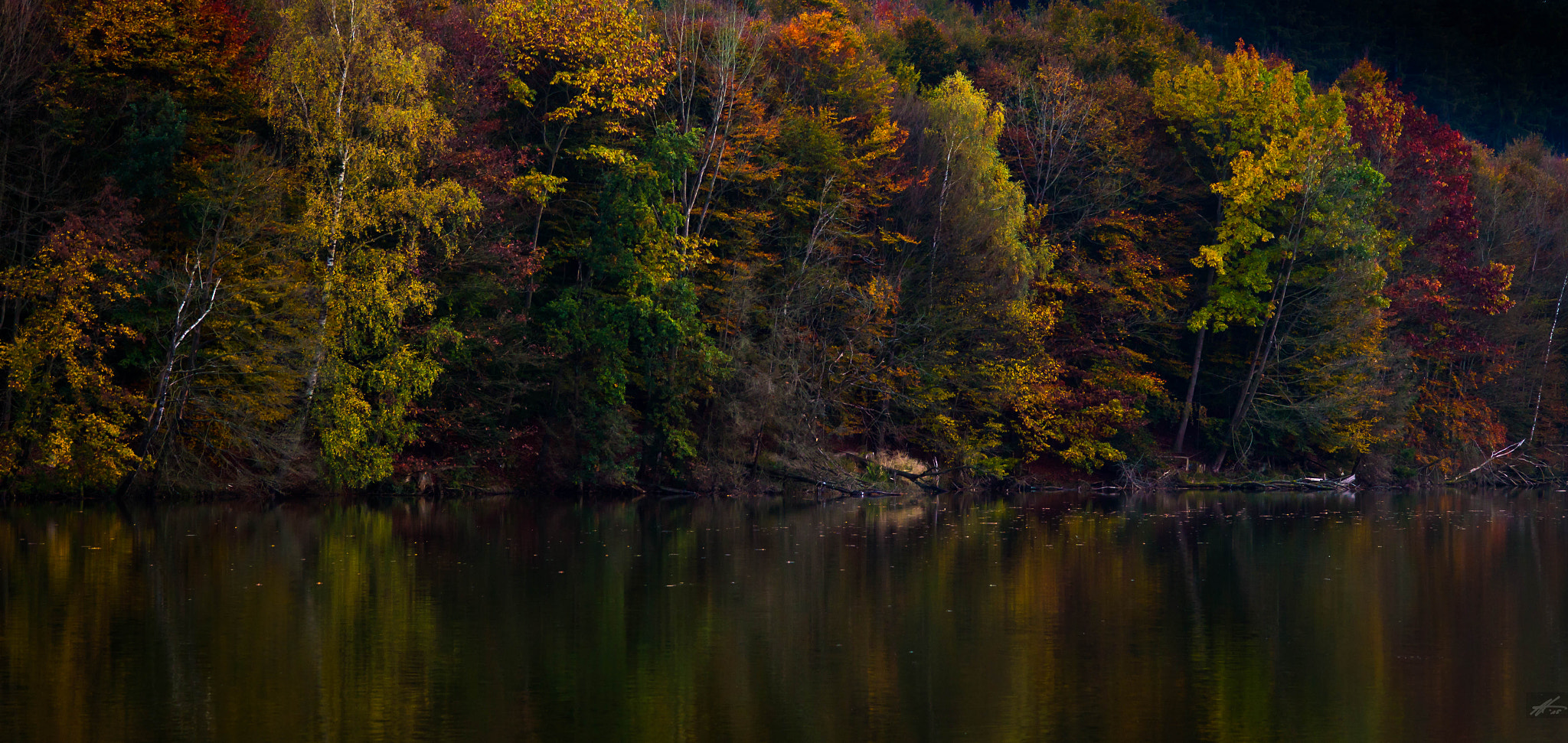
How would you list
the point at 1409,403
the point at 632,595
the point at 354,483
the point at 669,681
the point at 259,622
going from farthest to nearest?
the point at 1409,403
the point at 354,483
the point at 632,595
the point at 259,622
the point at 669,681

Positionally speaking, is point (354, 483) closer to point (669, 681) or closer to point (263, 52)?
point (263, 52)

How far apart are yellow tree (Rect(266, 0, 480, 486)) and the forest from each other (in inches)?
5.0

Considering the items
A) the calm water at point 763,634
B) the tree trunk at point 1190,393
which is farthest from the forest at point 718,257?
the calm water at point 763,634

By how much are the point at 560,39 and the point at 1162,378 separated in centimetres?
2822

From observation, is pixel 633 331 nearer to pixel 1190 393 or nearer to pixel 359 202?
pixel 359 202

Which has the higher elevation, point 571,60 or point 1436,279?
point 571,60

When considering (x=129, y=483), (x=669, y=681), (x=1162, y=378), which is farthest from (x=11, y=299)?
(x=1162, y=378)

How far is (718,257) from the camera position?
1886 inches

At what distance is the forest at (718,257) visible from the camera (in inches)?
1421

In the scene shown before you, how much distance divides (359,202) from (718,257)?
43.9 ft

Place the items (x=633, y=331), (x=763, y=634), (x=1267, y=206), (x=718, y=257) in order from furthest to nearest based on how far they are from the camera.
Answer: (x=1267, y=206) < (x=718, y=257) < (x=633, y=331) < (x=763, y=634)

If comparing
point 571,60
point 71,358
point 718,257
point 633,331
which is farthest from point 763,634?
point 718,257

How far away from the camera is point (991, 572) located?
2320cm

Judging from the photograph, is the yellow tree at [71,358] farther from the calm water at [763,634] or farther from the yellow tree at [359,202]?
the yellow tree at [359,202]
